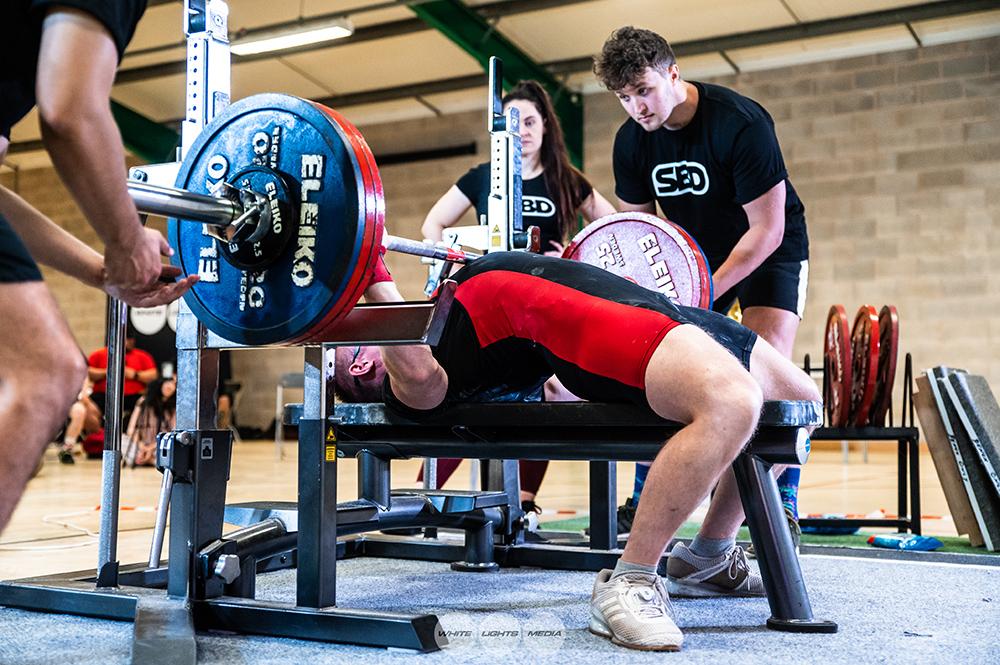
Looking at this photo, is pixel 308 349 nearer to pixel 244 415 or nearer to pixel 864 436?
pixel 864 436

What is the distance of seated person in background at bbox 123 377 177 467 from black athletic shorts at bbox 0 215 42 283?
6495mm

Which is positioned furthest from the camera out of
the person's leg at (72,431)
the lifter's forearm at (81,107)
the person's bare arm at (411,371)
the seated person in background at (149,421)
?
the person's leg at (72,431)

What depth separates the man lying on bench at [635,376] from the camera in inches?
70.7

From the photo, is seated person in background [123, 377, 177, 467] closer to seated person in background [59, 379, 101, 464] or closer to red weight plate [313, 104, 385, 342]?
seated person in background [59, 379, 101, 464]

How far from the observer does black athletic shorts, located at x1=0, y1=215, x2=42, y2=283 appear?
1.39 meters

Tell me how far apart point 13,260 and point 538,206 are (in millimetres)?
2589

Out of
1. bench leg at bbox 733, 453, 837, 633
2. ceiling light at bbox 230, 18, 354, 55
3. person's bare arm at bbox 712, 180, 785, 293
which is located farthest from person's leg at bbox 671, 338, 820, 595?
ceiling light at bbox 230, 18, 354, 55

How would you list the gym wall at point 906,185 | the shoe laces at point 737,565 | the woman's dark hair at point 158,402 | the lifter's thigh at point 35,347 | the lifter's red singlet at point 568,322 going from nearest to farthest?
1. the lifter's thigh at point 35,347
2. the lifter's red singlet at point 568,322
3. the shoe laces at point 737,565
4. the woman's dark hair at point 158,402
5. the gym wall at point 906,185

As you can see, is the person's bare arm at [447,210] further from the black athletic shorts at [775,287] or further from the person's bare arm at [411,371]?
the person's bare arm at [411,371]

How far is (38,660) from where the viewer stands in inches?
67.6

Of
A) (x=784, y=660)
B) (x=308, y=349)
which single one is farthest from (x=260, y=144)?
(x=784, y=660)

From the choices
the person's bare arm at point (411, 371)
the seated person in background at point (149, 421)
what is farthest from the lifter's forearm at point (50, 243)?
the seated person in background at point (149, 421)

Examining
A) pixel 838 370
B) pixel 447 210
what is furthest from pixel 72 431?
pixel 838 370

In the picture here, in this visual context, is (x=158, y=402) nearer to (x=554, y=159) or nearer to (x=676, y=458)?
(x=554, y=159)
